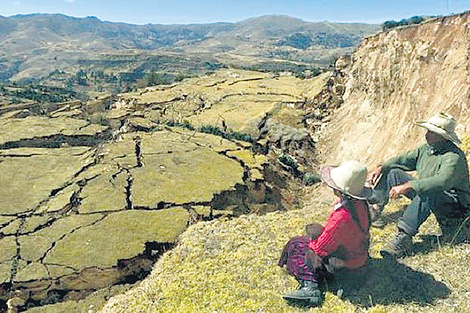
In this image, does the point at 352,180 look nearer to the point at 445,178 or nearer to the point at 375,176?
the point at 445,178

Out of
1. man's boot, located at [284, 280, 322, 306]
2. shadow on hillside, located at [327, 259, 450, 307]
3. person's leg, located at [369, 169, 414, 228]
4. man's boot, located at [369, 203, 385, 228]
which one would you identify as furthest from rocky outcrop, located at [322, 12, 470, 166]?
man's boot, located at [284, 280, 322, 306]

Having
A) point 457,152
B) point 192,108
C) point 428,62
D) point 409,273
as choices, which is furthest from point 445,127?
point 192,108

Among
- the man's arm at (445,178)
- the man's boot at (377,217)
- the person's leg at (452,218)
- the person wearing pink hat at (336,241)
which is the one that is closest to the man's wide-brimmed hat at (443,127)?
the man's arm at (445,178)

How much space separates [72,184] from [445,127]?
11870mm

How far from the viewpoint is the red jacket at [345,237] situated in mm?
4816

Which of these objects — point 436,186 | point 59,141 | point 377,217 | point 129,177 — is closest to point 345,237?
point 436,186

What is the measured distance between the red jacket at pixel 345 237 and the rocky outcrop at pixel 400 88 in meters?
6.49

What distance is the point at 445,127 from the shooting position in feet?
17.9

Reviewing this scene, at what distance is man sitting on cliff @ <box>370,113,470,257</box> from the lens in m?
5.26

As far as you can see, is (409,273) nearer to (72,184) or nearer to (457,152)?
(457,152)

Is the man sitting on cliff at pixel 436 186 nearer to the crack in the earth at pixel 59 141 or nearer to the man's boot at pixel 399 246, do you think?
the man's boot at pixel 399 246

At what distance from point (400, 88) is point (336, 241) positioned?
1285 centimetres

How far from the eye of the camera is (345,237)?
4.91 metres

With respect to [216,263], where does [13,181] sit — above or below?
below
